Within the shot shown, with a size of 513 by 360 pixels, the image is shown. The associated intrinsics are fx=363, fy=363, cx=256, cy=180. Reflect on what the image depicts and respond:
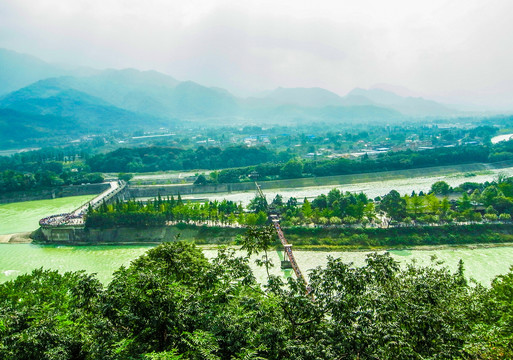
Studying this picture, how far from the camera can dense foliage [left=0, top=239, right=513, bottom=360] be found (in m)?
5.72

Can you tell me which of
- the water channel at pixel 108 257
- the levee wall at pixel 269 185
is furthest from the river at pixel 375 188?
the water channel at pixel 108 257

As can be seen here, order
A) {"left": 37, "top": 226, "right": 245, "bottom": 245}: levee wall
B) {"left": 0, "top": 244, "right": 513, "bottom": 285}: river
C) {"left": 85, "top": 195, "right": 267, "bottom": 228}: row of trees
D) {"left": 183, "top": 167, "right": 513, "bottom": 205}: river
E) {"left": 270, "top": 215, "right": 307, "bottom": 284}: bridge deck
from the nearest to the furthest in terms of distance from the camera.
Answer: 1. {"left": 270, "top": 215, "right": 307, "bottom": 284}: bridge deck
2. {"left": 0, "top": 244, "right": 513, "bottom": 285}: river
3. {"left": 37, "top": 226, "right": 245, "bottom": 245}: levee wall
4. {"left": 85, "top": 195, "right": 267, "bottom": 228}: row of trees
5. {"left": 183, "top": 167, "right": 513, "bottom": 205}: river

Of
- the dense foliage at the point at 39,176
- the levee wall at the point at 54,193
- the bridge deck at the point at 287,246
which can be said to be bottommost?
the bridge deck at the point at 287,246

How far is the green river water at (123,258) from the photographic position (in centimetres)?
1770

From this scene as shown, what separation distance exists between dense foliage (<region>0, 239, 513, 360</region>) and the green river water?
29.5 feet

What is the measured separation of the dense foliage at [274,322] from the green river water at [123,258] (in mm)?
9006

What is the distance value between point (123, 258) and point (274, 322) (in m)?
16.9

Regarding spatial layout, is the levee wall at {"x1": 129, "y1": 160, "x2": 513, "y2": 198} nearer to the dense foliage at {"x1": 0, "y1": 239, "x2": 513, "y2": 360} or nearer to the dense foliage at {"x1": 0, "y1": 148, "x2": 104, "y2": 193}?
the dense foliage at {"x1": 0, "y1": 148, "x2": 104, "y2": 193}

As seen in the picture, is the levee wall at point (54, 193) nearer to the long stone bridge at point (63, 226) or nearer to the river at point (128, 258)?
the long stone bridge at point (63, 226)

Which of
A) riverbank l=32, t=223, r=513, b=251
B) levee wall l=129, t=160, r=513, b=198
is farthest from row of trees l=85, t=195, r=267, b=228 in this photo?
levee wall l=129, t=160, r=513, b=198

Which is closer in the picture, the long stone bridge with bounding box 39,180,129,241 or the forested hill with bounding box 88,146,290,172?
the long stone bridge with bounding box 39,180,129,241

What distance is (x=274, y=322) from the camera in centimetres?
649

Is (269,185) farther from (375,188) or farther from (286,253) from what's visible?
(286,253)

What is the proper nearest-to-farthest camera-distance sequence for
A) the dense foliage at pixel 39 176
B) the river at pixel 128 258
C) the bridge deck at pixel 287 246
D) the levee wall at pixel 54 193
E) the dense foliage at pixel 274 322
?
the dense foliage at pixel 274 322
the bridge deck at pixel 287 246
the river at pixel 128 258
the levee wall at pixel 54 193
the dense foliage at pixel 39 176
